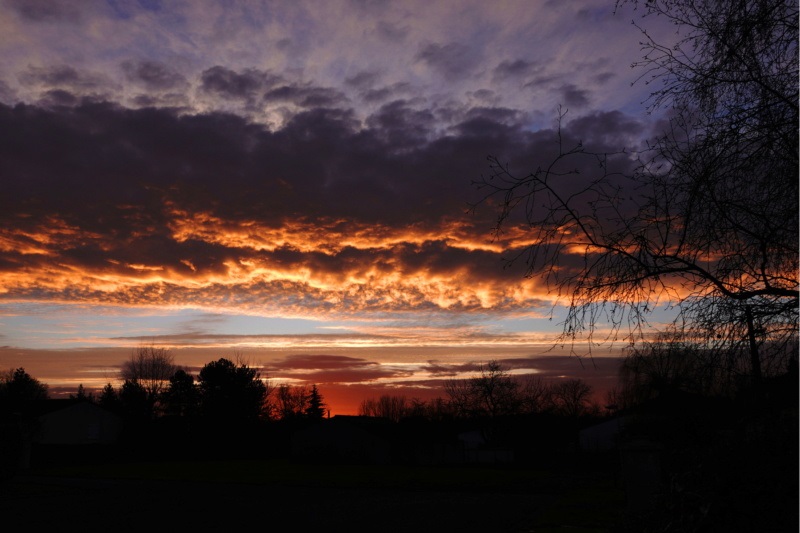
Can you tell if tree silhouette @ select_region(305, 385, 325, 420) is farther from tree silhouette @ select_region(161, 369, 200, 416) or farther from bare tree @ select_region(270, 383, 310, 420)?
tree silhouette @ select_region(161, 369, 200, 416)

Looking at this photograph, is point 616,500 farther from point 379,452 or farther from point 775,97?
point 379,452

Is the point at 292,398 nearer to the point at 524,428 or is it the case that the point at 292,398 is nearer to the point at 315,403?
the point at 315,403

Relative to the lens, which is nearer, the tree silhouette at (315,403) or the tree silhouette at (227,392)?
the tree silhouette at (227,392)

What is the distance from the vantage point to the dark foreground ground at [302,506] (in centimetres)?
1658

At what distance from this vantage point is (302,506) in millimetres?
21562

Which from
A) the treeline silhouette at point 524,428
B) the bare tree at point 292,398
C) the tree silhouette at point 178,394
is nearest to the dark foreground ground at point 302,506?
the treeline silhouette at point 524,428

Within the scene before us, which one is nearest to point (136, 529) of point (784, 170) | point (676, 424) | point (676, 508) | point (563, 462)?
point (676, 424)

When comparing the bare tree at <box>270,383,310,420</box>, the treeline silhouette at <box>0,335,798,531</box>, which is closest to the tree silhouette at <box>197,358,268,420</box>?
the treeline silhouette at <box>0,335,798,531</box>

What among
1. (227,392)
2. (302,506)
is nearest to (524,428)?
(227,392)

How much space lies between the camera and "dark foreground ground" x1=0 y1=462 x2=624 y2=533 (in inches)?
653

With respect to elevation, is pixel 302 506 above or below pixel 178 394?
above

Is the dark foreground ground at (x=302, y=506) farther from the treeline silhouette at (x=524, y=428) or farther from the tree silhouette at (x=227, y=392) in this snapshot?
the tree silhouette at (x=227, y=392)

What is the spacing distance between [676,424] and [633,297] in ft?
33.0

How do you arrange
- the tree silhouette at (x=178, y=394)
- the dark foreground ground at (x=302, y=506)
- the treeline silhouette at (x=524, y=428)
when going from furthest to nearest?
the tree silhouette at (x=178, y=394)
the dark foreground ground at (x=302, y=506)
the treeline silhouette at (x=524, y=428)
